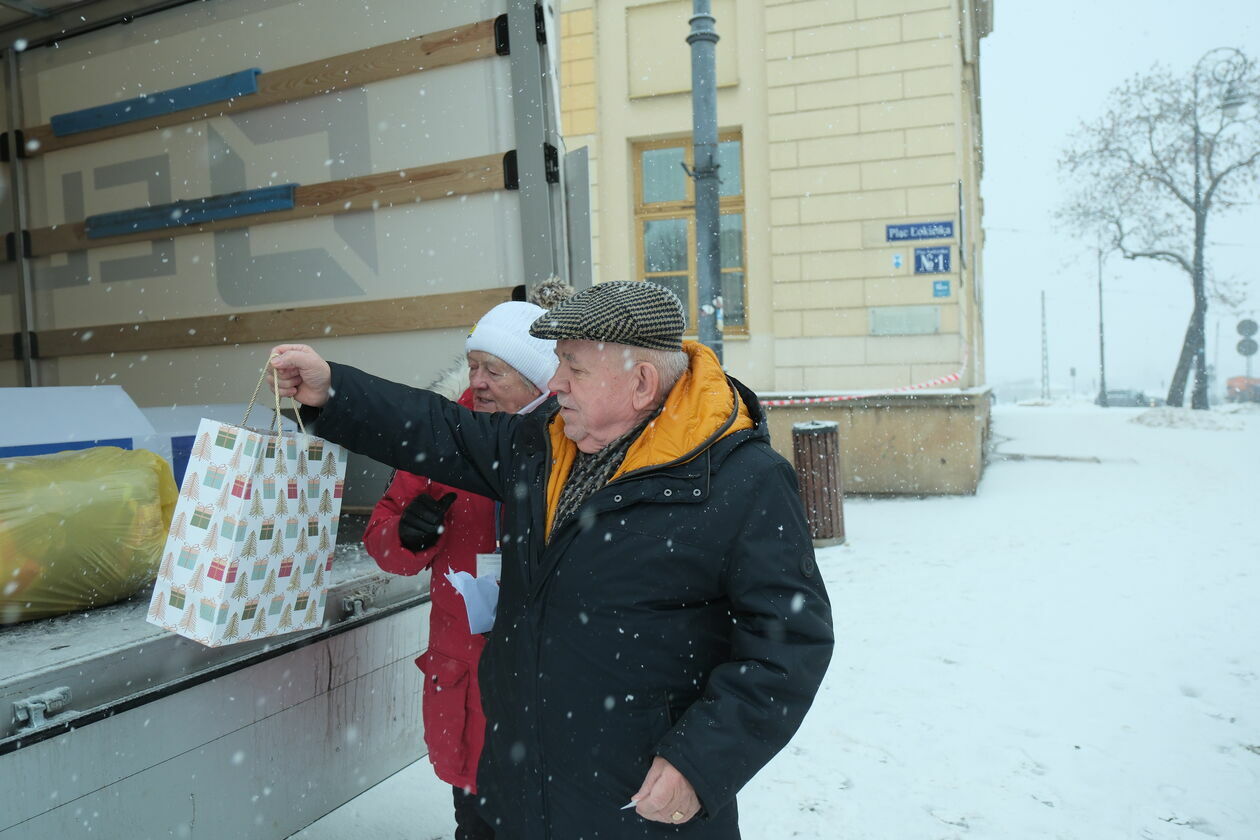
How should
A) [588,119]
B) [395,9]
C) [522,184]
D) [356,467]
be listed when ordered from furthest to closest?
[588,119] < [356,467] < [395,9] < [522,184]

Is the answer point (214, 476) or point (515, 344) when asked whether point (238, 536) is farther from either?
point (515, 344)

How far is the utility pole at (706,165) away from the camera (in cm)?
667

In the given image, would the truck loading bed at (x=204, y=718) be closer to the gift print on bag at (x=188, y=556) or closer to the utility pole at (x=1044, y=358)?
the gift print on bag at (x=188, y=556)

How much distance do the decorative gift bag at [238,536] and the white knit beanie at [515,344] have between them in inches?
18.1

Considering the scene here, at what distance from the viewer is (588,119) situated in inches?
422

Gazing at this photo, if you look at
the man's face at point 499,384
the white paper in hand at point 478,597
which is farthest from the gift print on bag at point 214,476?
the man's face at point 499,384

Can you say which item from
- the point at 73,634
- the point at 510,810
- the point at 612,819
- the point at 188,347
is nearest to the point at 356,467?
the point at 188,347

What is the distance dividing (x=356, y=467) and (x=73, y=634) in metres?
1.58

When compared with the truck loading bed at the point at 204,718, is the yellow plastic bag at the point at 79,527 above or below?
above

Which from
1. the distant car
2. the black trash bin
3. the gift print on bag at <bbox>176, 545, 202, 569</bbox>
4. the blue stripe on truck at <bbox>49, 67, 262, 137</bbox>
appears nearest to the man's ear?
the gift print on bag at <bbox>176, 545, 202, 569</bbox>

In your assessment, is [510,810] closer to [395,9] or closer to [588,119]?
[395,9]

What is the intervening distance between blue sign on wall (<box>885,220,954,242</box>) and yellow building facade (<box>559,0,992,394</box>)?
0.01m

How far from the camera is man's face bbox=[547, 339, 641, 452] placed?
173cm

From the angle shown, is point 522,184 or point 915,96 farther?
point 915,96
